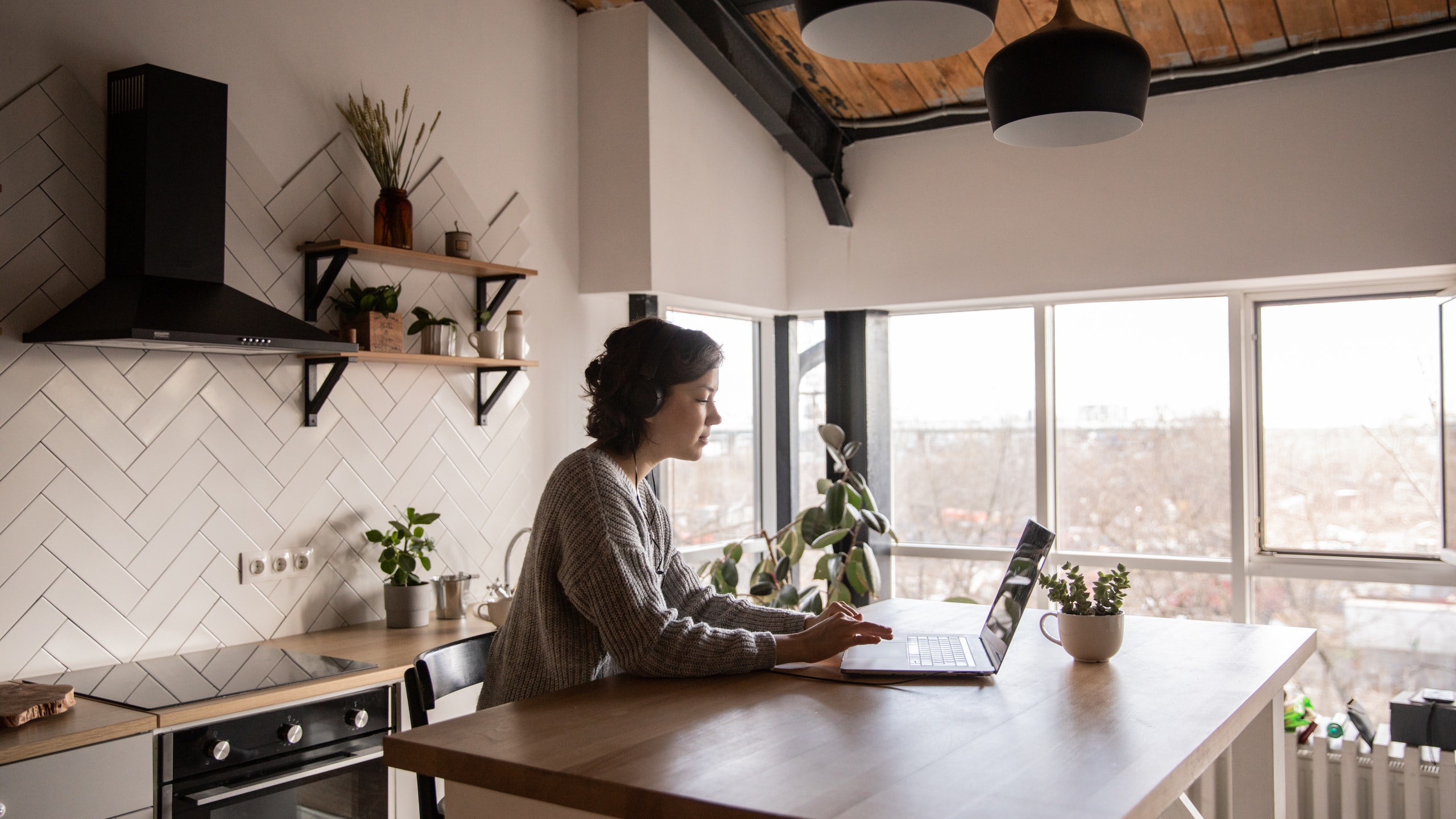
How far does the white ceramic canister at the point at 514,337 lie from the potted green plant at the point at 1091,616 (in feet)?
6.46

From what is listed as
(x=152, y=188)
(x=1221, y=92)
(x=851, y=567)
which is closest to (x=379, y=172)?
(x=152, y=188)

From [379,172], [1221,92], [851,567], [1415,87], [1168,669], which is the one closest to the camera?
[1168,669]

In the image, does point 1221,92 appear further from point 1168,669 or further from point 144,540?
point 144,540

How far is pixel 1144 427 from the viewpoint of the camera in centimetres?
385

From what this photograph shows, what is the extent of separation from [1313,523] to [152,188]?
359cm

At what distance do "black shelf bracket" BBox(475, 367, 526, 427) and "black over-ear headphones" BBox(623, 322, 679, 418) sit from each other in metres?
1.54

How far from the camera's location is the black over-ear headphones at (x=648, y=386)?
1.89 meters

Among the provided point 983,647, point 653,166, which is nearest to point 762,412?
point 653,166

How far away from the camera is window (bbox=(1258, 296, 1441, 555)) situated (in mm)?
3408

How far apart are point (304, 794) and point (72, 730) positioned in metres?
0.52

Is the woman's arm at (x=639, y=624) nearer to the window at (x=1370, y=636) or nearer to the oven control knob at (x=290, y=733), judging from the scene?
the oven control knob at (x=290, y=733)

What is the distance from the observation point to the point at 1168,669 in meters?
1.72

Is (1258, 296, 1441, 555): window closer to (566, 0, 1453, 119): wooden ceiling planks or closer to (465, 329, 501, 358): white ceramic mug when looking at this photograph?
(566, 0, 1453, 119): wooden ceiling planks

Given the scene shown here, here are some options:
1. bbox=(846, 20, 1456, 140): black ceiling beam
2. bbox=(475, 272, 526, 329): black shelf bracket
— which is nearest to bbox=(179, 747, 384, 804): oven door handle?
bbox=(475, 272, 526, 329): black shelf bracket
